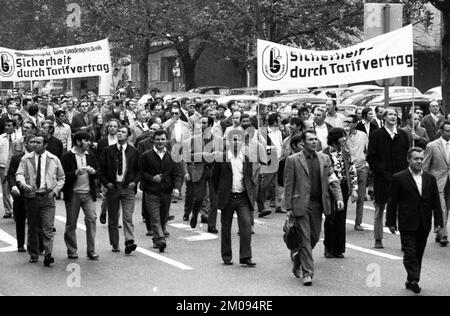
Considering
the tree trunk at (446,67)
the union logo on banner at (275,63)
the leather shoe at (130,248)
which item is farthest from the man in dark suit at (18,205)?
the tree trunk at (446,67)

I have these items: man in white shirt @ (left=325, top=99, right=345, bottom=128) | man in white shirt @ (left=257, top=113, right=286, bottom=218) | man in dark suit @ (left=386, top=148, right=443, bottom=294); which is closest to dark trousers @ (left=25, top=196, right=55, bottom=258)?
man in dark suit @ (left=386, top=148, right=443, bottom=294)

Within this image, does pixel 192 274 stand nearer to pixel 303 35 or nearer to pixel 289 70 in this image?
pixel 289 70

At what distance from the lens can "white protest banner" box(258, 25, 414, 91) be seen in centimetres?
1563

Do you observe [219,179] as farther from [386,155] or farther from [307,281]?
[386,155]

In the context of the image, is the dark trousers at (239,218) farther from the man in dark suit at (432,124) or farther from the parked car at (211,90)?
the parked car at (211,90)

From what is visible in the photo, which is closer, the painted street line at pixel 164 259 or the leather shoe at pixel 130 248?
the painted street line at pixel 164 259

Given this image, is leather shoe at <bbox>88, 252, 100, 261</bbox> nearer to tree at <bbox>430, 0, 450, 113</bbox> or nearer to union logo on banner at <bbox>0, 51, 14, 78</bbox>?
union logo on banner at <bbox>0, 51, 14, 78</bbox>

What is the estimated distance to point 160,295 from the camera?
10875mm

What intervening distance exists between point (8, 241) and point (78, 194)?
2.10m

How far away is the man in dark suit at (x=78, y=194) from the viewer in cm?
1348

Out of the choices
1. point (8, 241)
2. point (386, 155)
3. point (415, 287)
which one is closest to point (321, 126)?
point (386, 155)

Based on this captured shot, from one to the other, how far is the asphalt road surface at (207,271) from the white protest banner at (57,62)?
7364 mm

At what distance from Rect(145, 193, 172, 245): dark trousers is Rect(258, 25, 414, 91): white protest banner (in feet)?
9.02

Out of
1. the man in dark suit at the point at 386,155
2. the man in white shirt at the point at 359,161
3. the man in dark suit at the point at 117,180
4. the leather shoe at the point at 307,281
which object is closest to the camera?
the leather shoe at the point at 307,281
